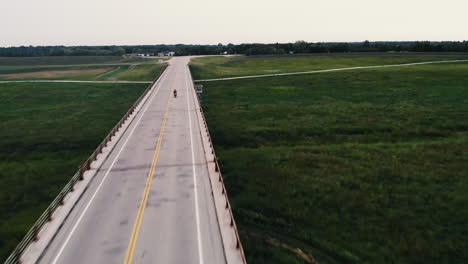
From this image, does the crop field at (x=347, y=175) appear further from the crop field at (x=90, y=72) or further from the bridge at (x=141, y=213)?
the crop field at (x=90, y=72)

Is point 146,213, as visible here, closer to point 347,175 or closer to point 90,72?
point 347,175

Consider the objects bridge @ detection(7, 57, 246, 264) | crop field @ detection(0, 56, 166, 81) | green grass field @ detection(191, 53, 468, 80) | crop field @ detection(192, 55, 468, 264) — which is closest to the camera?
bridge @ detection(7, 57, 246, 264)

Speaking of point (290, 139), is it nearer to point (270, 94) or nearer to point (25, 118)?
point (270, 94)

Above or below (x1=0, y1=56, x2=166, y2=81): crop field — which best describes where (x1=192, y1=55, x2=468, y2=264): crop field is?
below

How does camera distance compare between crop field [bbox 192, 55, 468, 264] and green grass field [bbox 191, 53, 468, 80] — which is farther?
A: green grass field [bbox 191, 53, 468, 80]

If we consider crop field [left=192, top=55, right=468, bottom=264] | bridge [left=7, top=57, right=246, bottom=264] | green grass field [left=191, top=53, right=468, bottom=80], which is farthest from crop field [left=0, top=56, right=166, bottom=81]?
bridge [left=7, top=57, right=246, bottom=264]

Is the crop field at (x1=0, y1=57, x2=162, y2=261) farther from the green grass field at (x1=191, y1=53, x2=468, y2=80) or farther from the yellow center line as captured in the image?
the green grass field at (x1=191, y1=53, x2=468, y2=80)
